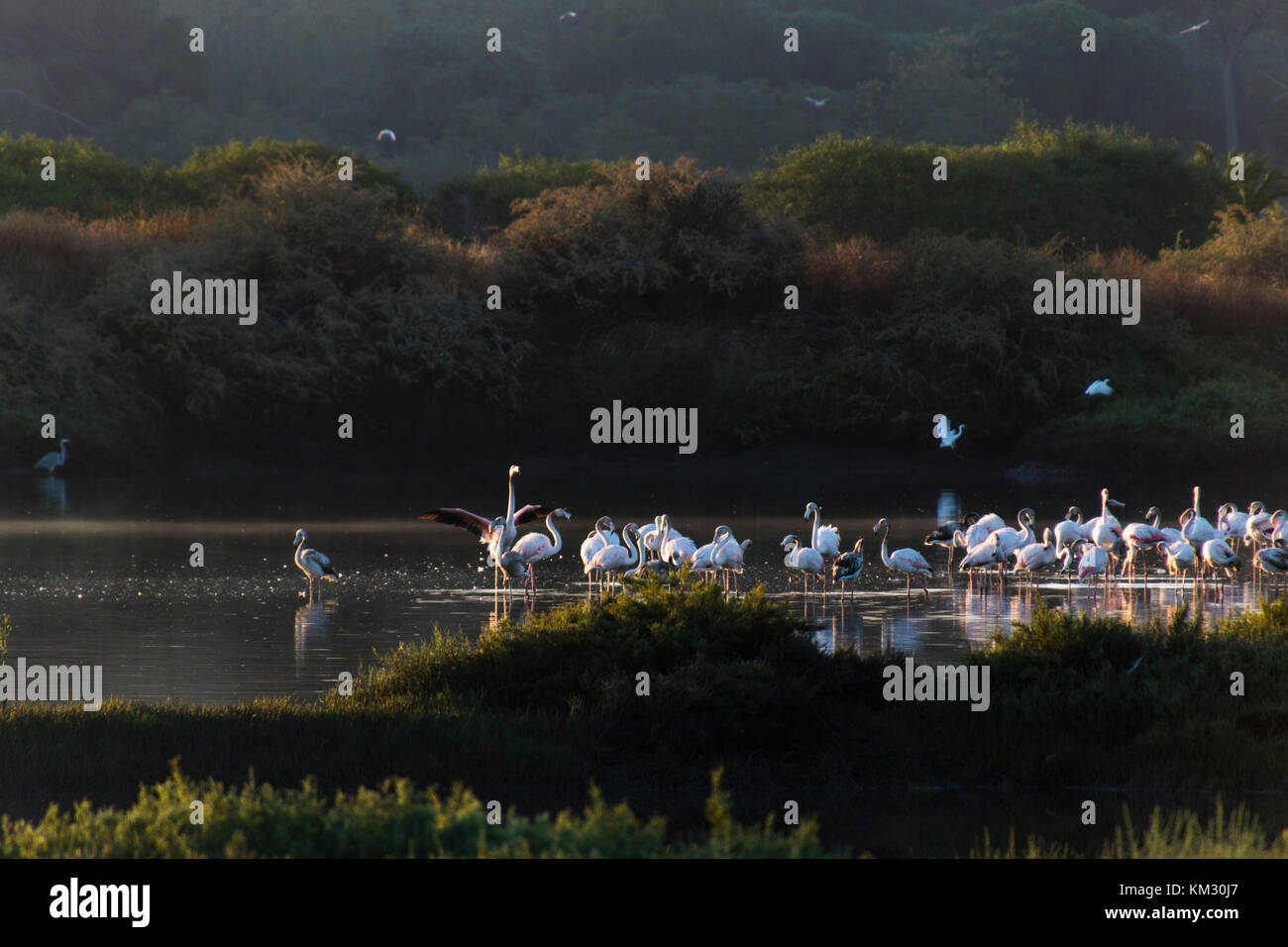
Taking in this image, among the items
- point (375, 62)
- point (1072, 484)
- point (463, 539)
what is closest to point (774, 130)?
A: point (375, 62)

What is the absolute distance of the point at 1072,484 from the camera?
4025 centimetres

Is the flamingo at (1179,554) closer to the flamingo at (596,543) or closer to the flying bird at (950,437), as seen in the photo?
the flamingo at (596,543)

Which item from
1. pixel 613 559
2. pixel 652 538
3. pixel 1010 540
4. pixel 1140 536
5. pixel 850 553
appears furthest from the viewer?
pixel 1140 536

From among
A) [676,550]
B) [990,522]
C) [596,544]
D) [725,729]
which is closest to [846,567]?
[676,550]

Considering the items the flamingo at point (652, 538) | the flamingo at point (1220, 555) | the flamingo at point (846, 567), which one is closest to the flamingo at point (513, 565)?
the flamingo at point (652, 538)

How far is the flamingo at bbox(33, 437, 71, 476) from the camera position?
3881 cm

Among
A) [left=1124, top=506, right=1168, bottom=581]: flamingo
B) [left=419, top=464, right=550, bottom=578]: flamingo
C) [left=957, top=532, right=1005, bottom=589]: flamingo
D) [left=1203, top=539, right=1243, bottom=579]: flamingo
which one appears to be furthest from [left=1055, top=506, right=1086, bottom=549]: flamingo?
[left=419, top=464, right=550, bottom=578]: flamingo

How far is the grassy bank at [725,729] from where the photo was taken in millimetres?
10508

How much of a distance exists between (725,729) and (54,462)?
102 feet

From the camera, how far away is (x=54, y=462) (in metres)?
39.0

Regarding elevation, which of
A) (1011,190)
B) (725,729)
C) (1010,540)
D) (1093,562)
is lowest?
(725,729)

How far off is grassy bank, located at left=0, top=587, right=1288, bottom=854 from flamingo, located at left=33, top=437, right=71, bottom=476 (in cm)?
2835

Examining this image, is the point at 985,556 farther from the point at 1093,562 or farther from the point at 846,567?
the point at 846,567
